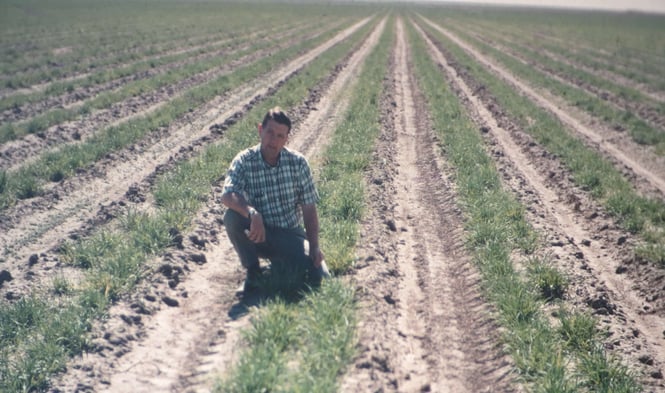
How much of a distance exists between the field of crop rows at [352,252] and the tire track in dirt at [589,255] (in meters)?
0.03

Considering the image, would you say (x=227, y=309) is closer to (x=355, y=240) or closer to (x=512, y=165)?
(x=355, y=240)

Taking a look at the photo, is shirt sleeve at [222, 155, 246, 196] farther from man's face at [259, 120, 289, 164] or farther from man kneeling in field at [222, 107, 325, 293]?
man's face at [259, 120, 289, 164]

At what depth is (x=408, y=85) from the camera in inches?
743

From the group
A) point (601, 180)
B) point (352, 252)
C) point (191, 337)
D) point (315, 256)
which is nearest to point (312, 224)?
point (315, 256)

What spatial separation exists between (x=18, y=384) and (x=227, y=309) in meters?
1.77

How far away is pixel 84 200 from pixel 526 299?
6544mm

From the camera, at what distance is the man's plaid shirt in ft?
15.6

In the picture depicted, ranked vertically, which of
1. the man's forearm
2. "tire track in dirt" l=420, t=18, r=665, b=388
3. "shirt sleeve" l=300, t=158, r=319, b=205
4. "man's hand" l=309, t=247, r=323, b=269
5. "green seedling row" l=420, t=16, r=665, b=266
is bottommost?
"tire track in dirt" l=420, t=18, r=665, b=388

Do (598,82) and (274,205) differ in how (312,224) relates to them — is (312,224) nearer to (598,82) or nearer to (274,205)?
(274,205)

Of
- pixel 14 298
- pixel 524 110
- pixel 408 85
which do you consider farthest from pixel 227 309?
pixel 408 85

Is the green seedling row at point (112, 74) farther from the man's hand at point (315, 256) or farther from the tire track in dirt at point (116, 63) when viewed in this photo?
the man's hand at point (315, 256)

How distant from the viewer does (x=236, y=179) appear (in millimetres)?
4719

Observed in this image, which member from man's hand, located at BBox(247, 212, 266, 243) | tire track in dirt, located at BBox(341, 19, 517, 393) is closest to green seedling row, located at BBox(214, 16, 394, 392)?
tire track in dirt, located at BBox(341, 19, 517, 393)

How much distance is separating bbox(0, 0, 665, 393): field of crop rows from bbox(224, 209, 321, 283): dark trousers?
0.34 meters
